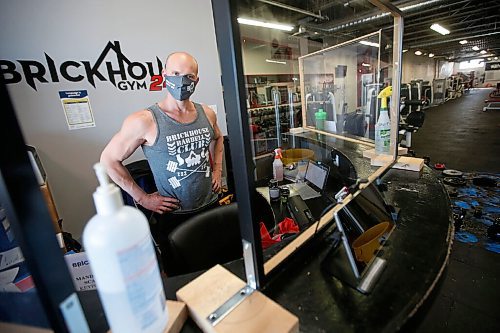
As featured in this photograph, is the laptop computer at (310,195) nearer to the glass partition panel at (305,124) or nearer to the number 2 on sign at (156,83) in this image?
the glass partition panel at (305,124)

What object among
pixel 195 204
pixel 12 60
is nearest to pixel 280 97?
pixel 195 204

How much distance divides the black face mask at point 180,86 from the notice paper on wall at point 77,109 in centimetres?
110

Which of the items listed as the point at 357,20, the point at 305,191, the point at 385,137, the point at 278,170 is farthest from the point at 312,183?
the point at 357,20

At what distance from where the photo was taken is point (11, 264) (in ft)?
3.57

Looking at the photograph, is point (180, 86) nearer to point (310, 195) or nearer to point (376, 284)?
point (310, 195)

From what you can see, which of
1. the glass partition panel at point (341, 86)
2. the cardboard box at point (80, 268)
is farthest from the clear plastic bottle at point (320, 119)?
the cardboard box at point (80, 268)

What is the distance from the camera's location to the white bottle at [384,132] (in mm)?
1335

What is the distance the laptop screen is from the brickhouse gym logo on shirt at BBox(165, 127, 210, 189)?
657mm

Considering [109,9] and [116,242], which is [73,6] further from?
[116,242]

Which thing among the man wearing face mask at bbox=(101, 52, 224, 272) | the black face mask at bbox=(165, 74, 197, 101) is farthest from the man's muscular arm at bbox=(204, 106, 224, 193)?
the black face mask at bbox=(165, 74, 197, 101)

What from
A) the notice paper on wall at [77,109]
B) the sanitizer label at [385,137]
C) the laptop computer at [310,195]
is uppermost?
A: the notice paper on wall at [77,109]

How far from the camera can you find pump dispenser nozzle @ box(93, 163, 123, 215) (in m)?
0.33

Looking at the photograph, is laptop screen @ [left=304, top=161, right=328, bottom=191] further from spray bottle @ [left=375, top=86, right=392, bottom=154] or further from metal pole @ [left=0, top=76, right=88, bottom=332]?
metal pole @ [left=0, top=76, right=88, bottom=332]

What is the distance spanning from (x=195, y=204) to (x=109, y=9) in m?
1.83
